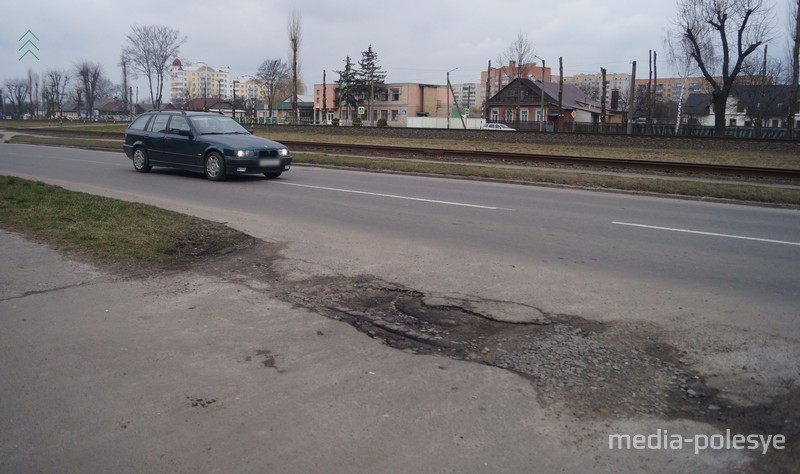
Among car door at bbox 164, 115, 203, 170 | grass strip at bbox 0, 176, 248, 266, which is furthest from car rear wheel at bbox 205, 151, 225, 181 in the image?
grass strip at bbox 0, 176, 248, 266

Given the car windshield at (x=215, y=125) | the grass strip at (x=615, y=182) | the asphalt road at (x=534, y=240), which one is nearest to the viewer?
the asphalt road at (x=534, y=240)

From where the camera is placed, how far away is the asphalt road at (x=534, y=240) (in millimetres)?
6516

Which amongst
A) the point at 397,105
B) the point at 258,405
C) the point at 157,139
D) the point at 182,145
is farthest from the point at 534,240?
the point at 397,105

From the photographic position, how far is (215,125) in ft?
53.5

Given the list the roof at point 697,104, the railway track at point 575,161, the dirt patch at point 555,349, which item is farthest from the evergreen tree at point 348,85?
the dirt patch at point 555,349

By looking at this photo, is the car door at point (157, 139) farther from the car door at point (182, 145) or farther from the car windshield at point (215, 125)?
the car windshield at point (215, 125)

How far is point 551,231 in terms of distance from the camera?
9906 mm

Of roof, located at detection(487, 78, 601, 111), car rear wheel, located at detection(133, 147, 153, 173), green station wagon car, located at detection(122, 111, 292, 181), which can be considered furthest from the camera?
A: roof, located at detection(487, 78, 601, 111)

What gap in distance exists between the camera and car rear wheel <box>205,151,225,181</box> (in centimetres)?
1545

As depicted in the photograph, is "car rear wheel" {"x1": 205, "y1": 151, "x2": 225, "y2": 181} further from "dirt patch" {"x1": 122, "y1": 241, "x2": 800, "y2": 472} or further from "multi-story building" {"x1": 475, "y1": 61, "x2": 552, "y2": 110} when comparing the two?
"multi-story building" {"x1": 475, "y1": 61, "x2": 552, "y2": 110}

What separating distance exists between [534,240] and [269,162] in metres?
8.53

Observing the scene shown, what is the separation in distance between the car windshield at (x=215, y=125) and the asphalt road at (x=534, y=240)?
4.12ft

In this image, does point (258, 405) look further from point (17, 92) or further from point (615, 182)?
point (17, 92)

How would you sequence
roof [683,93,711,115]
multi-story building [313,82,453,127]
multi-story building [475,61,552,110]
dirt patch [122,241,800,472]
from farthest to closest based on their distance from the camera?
multi-story building [313,82,453,127]
roof [683,93,711,115]
multi-story building [475,61,552,110]
dirt patch [122,241,800,472]
